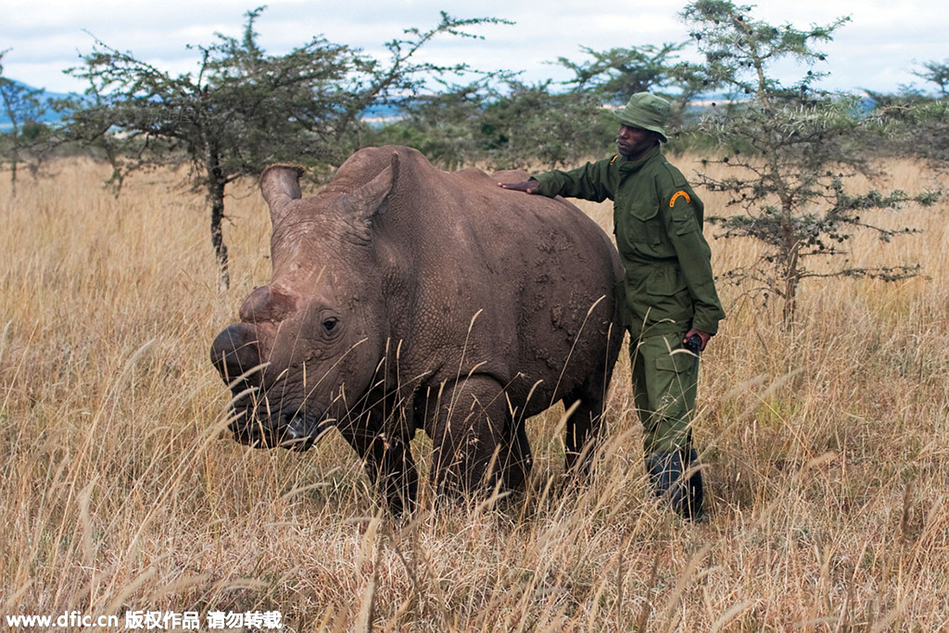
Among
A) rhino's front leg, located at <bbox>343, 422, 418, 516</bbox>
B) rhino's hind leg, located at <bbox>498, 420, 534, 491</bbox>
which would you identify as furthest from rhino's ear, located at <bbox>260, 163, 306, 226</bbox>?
rhino's hind leg, located at <bbox>498, 420, 534, 491</bbox>

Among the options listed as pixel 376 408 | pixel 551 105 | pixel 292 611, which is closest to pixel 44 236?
pixel 376 408

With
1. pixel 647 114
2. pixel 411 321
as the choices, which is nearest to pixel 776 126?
pixel 647 114

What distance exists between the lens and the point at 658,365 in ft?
15.2

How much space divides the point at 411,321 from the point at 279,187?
0.91 meters

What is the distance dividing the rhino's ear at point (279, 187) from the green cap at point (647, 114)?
5.43ft

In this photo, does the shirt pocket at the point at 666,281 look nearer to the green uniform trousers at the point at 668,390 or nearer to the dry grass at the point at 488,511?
the green uniform trousers at the point at 668,390

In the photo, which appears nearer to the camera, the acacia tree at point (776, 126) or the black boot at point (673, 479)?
the black boot at point (673, 479)

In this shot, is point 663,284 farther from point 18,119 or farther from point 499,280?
point 18,119

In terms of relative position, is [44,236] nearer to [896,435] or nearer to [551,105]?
[896,435]

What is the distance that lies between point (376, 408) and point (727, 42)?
4219 mm

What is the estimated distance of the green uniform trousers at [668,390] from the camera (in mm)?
4582

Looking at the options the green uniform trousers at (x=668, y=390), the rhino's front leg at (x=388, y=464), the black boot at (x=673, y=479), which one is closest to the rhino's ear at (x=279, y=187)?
the rhino's front leg at (x=388, y=464)

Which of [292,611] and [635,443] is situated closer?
[292,611]

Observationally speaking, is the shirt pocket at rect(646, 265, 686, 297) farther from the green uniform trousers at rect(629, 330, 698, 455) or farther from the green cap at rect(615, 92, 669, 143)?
the green cap at rect(615, 92, 669, 143)
